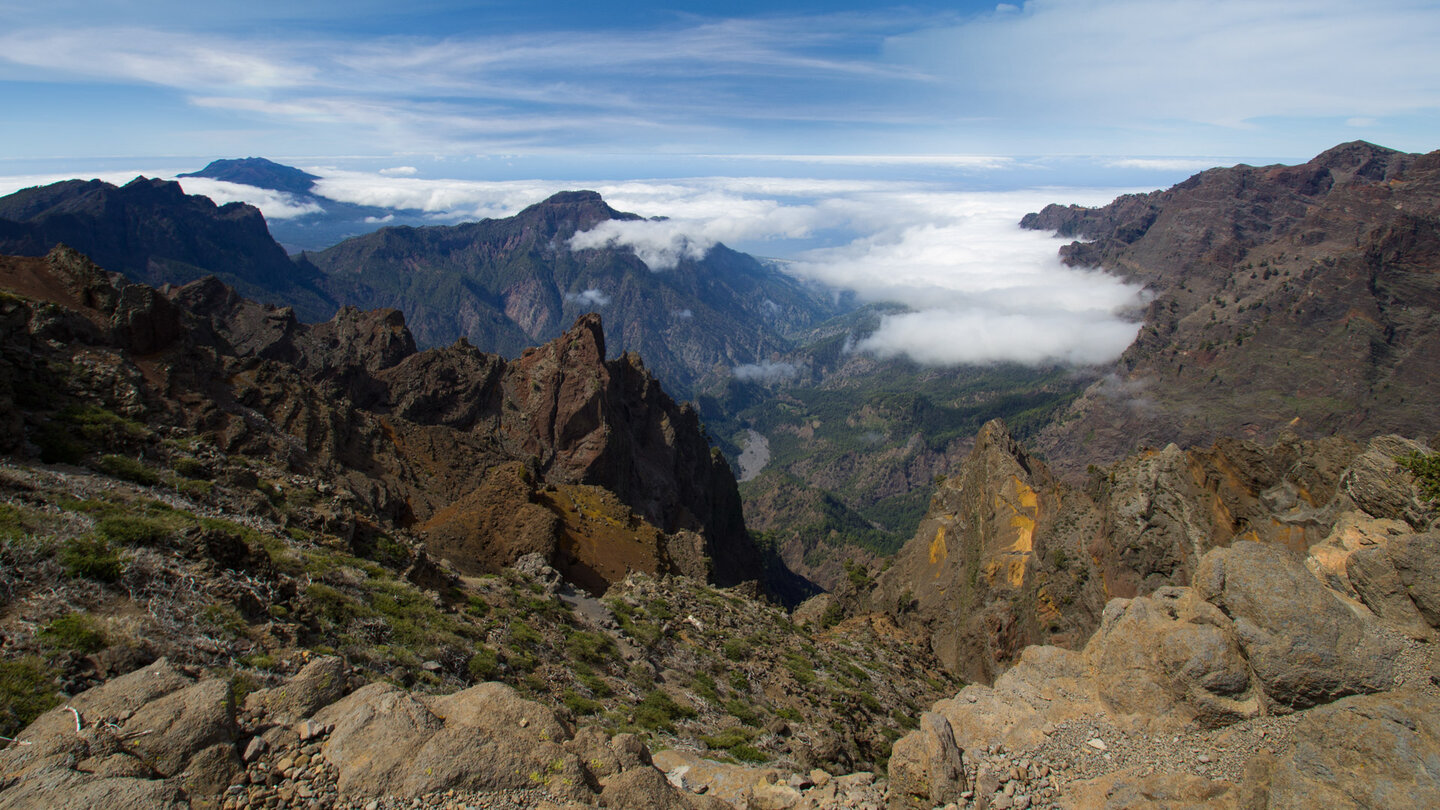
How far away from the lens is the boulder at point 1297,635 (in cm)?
1350

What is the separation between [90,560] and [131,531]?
1.51 m

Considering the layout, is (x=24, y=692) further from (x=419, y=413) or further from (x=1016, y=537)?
(x=419, y=413)

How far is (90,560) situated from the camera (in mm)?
13422

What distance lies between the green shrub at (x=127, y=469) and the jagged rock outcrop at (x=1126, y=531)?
32604 millimetres

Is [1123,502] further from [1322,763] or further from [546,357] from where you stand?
[546,357]

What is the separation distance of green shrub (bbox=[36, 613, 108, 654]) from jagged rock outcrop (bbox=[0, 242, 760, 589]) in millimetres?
12646

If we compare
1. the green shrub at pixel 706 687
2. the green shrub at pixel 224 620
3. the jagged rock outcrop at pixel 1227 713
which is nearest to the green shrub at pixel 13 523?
the green shrub at pixel 224 620

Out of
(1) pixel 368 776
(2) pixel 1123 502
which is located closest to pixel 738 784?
(1) pixel 368 776

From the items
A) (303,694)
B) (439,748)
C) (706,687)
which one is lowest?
(706,687)

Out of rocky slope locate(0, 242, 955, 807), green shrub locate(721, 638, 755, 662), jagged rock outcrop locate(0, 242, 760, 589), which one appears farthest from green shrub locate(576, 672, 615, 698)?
jagged rock outcrop locate(0, 242, 760, 589)

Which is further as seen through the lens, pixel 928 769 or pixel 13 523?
pixel 928 769

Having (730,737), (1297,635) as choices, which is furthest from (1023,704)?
(730,737)

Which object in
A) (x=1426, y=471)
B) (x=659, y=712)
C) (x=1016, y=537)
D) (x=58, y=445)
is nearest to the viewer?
(x=58, y=445)

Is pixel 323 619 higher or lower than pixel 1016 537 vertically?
higher
